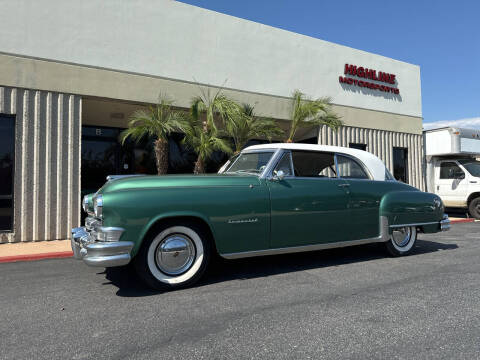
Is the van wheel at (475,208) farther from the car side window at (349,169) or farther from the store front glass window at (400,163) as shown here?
the car side window at (349,169)

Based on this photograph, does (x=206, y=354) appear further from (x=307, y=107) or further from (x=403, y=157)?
(x=403, y=157)

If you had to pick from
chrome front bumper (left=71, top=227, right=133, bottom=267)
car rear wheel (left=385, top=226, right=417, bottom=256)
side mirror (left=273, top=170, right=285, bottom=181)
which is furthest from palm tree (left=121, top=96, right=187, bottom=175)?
car rear wheel (left=385, top=226, right=417, bottom=256)

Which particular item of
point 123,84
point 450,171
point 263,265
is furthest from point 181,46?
point 450,171

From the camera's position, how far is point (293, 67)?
36.5 ft

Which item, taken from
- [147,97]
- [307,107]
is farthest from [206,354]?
[307,107]

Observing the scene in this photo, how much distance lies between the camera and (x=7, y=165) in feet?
23.7

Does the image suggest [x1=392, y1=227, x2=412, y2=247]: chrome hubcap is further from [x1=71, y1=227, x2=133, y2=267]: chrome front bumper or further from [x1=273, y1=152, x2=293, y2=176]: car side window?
[x1=71, y1=227, x2=133, y2=267]: chrome front bumper

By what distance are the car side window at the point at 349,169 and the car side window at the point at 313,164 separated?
0.39 ft

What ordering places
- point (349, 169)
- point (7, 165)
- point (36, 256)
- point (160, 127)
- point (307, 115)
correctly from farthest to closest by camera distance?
point (307, 115) < point (160, 127) < point (7, 165) < point (36, 256) < point (349, 169)

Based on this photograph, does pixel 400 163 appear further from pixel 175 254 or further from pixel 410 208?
pixel 175 254

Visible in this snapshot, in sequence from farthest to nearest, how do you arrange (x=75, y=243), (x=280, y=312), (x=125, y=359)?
(x=75, y=243) → (x=280, y=312) → (x=125, y=359)

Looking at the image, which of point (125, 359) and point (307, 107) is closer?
point (125, 359)

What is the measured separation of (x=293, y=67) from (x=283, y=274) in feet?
27.5

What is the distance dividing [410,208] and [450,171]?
7985mm
